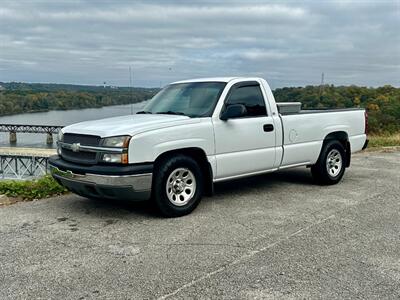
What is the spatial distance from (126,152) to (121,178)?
32cm

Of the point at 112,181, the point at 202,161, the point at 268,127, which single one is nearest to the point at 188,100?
the point at 202,161

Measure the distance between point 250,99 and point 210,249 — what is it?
2966 millimetres

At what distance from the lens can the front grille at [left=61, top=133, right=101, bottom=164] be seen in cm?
517

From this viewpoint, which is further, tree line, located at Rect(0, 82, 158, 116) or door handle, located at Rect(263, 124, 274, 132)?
tree line, located at Rect(0, 82, 158, 116)

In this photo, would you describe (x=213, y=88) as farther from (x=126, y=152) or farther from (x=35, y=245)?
(x=35, y=245)

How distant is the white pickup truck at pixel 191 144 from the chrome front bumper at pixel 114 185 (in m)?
0.01

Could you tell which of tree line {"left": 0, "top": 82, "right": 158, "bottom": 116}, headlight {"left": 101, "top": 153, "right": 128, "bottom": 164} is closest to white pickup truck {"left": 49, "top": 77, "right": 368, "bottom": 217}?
headlight {"left": 101, "top": 153, "right": 128, "bottom": 164}

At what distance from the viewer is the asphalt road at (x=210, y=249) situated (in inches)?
136

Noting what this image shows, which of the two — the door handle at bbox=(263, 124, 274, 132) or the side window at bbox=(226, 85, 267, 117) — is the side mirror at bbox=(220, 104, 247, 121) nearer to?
the side window at bbox=(226, 85, 267, 117)

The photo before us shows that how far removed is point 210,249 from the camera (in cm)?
434

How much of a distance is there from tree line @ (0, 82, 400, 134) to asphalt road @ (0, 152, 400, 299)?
Result: 269cm

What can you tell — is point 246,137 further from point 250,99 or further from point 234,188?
point 234,188

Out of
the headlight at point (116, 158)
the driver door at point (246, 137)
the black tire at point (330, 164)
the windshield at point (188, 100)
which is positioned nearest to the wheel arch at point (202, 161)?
the driver door at point (246, 137)

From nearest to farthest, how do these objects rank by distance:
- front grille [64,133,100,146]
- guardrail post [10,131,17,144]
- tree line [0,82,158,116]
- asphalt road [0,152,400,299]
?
asphalt road [0,152,400,299], front grille [64,133,100,146], tree line [0,82,158,116], guardrail post [10,131,17,144]
